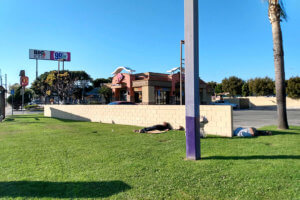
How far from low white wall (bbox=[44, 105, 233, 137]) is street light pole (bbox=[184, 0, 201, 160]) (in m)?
4.03

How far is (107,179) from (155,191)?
1.11 m

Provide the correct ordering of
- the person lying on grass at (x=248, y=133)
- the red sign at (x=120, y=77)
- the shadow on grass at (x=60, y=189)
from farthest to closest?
the red sign at (x=120, y=77), the person lying on grass at (x=248, y=133), the shadow on grass at (x=60, y=189)

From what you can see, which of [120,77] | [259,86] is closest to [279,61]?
[120,77]

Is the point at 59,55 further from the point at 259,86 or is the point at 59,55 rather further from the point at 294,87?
the point at 294,87

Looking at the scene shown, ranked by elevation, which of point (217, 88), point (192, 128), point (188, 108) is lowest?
point (192, 128)

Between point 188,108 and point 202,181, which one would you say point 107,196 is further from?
point 188,108

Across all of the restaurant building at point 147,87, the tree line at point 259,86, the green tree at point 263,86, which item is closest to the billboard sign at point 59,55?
the restaurant building at point 147,87

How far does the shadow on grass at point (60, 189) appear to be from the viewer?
12.0ft

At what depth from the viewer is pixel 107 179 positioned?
4.34 metres

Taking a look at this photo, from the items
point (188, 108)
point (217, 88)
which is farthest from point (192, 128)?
point (217, 88)

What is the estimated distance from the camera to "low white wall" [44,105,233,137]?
946cm

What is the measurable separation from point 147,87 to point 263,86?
29335 mm

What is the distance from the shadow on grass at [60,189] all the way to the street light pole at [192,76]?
232 cm

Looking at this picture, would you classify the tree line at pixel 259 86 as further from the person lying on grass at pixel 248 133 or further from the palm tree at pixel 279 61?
the person lying on grass at pixel 248 133
